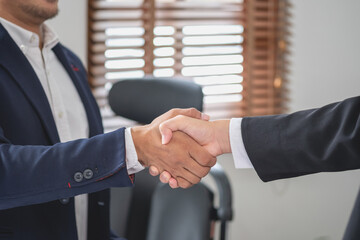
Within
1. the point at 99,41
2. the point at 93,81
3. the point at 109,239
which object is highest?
the point at 99,41

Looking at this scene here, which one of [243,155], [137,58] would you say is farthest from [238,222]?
[243,155]

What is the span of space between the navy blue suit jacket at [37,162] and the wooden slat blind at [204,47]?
1212mm

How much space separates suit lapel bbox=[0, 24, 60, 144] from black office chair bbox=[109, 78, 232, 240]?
316 mm

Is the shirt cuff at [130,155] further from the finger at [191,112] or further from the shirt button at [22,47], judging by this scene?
the shirt button at [22,47]

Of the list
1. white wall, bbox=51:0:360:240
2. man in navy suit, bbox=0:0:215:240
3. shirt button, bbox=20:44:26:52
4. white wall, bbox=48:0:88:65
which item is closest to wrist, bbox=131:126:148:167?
A: man in navy suit, bbox=0:0:215:240

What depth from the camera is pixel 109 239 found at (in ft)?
4.55

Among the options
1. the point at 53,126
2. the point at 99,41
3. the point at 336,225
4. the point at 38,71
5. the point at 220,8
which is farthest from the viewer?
the point at 336,225

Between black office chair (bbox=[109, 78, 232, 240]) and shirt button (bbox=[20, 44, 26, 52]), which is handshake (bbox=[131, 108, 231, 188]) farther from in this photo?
shirt button (bbox=[20, 44, 26, 52])

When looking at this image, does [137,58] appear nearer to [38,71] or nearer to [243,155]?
[38,71]

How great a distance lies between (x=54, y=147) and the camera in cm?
104

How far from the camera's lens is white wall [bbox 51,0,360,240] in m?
2.69

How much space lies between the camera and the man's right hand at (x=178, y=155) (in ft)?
4.14

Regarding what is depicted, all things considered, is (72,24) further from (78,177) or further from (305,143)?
(305,143)

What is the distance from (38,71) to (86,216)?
0.47 m
